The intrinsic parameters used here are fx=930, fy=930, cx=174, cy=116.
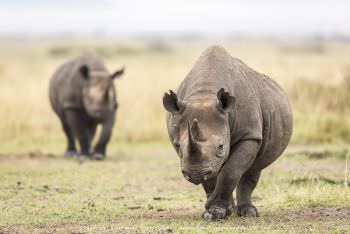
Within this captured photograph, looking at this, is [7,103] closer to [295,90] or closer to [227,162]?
[295,90]

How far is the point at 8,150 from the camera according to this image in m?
16.6

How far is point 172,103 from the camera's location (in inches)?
312

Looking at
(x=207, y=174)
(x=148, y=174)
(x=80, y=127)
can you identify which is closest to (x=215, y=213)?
(x=207, y=174)

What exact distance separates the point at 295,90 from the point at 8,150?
6.80 meters

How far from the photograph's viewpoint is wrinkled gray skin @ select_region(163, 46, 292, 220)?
7586mm

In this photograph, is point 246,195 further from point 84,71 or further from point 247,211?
point 84,71

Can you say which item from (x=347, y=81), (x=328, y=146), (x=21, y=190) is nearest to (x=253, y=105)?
(x=21, y=190)

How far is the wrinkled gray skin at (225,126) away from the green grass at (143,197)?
369 millimetres

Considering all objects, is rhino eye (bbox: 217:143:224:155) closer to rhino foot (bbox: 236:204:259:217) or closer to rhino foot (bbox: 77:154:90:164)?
rhino foot (bbox: 236:204:259:217)

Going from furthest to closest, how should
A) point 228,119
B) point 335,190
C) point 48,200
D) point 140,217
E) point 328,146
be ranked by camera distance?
1. point 328,146
2. point 48,200
3. point 335,190
4. point 140,217
5. point 228,119

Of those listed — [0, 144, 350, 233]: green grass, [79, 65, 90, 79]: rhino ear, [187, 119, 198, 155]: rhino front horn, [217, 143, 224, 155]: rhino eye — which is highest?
[79, 65, 90, 79]: rhino ear

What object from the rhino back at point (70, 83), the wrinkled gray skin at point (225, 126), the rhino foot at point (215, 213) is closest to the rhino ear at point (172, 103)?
the wrinkled gray skin at point (225, 126)

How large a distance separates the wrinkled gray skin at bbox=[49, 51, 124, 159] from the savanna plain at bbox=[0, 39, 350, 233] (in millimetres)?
445

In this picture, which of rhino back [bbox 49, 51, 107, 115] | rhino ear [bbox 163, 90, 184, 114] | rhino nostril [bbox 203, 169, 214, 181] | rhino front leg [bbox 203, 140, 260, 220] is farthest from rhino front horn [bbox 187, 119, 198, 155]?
rhino back [bbox 49, 51, 107, 115]
